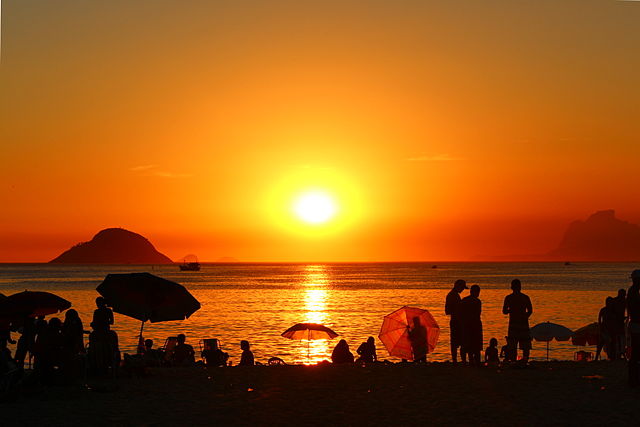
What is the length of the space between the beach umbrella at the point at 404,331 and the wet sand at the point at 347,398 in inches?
164

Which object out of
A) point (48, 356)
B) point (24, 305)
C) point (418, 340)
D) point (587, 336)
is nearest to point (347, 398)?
point (48, 356)

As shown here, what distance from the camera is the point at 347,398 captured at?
1268 cm

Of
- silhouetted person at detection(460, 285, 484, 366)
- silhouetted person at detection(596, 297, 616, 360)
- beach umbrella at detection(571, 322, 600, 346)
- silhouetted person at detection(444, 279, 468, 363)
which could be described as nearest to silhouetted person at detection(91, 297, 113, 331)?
silhouetted person at detection(444, 279, 468, 363)

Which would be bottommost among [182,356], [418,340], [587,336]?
[182,356]

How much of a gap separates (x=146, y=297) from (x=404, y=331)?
27.2 ft

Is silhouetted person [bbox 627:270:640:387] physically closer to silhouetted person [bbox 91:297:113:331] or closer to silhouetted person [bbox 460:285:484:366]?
silhouetted person [bbox 460:285:484:366]

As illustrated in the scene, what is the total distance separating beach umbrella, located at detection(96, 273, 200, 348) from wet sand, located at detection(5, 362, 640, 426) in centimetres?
145

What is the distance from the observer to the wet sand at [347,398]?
10906 mm

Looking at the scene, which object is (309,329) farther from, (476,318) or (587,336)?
(587,336)

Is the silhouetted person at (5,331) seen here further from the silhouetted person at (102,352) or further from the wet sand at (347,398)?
the wet sand at (347,398)

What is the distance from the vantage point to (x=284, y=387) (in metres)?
13.9

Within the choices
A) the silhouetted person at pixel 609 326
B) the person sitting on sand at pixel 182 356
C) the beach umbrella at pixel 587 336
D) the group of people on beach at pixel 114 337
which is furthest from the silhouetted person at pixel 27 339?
the beach umbrella at pixel 587 336

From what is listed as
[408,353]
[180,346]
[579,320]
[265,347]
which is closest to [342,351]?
[408,353]

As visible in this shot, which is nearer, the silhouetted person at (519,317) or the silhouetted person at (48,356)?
the silhouetted person at (48,356)
